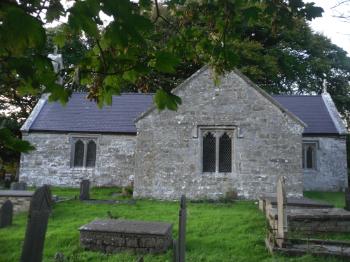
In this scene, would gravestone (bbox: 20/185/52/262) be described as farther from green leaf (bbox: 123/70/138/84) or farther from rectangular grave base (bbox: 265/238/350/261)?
rectangular grave base (bbox: 265/238/350/261)

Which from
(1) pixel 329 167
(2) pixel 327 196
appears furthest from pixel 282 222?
(1) pixel 329 167

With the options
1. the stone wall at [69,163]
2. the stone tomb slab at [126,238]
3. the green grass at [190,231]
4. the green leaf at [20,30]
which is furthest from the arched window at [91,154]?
the green leaf at [20,30]

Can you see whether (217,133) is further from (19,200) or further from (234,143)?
(19,200)

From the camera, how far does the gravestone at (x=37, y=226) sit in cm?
457

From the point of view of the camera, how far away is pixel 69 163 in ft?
68.2

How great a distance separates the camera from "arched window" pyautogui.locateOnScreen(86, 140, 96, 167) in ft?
68.8

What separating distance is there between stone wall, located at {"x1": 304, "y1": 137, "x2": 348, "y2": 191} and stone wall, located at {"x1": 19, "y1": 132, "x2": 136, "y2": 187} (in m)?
9.18

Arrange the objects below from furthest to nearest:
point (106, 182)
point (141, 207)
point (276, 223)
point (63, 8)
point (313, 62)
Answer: point (313, 62) → point (106, 182) → point (141, 207) → point (276, 223) → point (63, 8)

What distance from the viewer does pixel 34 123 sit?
21250 millimetres

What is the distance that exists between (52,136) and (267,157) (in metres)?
11.1

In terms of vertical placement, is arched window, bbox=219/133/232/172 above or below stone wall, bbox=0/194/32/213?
above

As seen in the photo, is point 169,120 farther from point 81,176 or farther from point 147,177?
point 81,176

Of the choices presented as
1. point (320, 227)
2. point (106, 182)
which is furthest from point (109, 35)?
point (106, 182)

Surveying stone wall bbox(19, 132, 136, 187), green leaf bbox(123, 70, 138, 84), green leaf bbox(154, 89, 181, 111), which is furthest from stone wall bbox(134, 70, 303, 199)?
green leaf bbox(154, 89, 181, 111)
